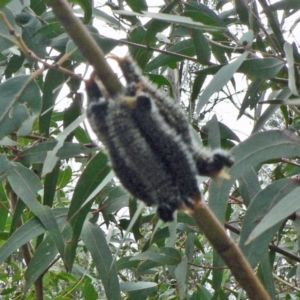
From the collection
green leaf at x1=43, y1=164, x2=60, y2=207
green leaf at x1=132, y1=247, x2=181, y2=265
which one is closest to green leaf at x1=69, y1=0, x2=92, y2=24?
green leaf at x1=43, y1=164, x2=60, y2=207

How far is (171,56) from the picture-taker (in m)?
1.27

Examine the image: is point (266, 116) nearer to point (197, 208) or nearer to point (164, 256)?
point (164, 256)

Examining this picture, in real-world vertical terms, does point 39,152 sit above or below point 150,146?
above

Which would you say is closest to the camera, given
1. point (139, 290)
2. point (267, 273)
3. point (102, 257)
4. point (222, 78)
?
point (222, 78)

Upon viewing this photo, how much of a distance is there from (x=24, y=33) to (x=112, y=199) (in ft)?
1.39

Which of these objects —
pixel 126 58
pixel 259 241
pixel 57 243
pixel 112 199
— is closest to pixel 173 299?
pixel 112 199

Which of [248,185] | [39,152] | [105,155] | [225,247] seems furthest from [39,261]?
[225,247]

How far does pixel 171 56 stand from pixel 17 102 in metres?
0.50

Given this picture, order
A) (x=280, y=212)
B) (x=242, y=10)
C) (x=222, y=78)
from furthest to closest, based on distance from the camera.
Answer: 1. (x=242, y=10)
2. (x=222, y=78)
3. (x=280, y=212)

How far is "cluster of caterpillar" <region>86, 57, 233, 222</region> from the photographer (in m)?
0.54

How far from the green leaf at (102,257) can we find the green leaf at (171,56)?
39cm

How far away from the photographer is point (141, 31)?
1152mm

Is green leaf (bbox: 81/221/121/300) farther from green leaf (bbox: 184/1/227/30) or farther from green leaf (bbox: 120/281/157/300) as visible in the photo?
green leaf (bbox: 184/1/227/30)

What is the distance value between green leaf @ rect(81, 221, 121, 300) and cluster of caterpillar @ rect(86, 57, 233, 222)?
0.58 metres
